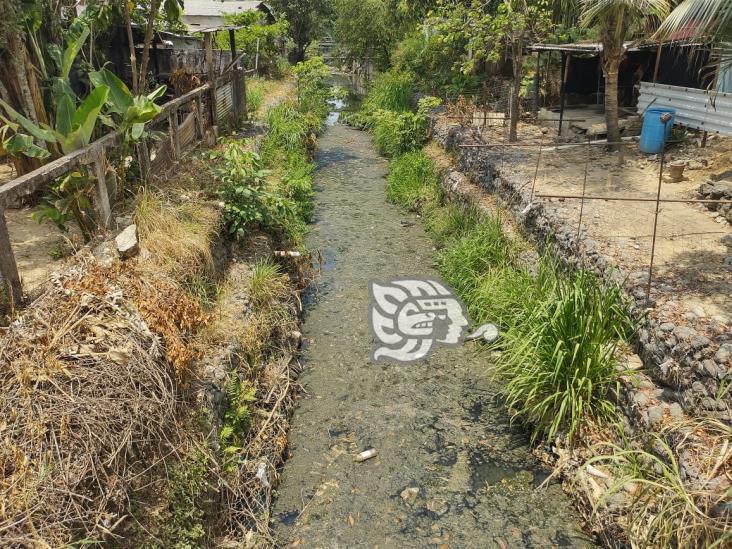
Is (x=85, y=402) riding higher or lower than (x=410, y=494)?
higher

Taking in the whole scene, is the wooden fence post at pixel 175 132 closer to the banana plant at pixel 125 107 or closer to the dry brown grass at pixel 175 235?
the dry brown grass at pixel 175 235

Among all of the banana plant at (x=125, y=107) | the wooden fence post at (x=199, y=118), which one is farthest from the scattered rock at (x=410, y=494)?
the wooden fence post at (x=199, y=118)

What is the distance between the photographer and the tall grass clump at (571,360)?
5.83 m

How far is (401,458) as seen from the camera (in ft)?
19.9

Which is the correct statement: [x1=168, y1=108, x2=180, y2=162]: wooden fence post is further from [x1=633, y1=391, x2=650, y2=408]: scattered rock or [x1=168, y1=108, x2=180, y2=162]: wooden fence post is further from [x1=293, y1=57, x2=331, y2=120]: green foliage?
[x1=293, y1=57, x2=331, y2=120]: green foliage

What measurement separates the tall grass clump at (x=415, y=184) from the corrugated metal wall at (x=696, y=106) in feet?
15.7

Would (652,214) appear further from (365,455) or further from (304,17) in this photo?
(304,17)

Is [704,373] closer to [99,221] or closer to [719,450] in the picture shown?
[719,450]

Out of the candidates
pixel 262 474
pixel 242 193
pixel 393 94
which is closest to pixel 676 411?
pixel 262 474

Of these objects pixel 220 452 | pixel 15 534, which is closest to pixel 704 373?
Answer: pixel 220 452

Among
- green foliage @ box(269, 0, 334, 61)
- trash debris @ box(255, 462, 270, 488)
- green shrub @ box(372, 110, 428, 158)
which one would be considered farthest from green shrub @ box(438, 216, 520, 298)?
green foliage @ box(269, 0, 334, 61)

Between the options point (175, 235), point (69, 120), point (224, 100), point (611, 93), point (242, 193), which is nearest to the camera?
point (69, 120)

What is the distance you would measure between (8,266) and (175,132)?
4.69 m

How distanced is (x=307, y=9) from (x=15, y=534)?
120 feet
